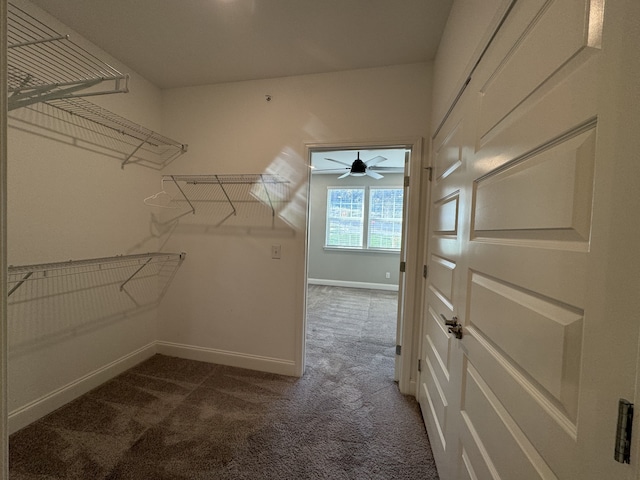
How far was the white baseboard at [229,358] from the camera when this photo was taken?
233 cm

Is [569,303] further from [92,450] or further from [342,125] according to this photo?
[92,450]

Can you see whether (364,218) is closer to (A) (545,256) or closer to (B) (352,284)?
(B) (352,284)

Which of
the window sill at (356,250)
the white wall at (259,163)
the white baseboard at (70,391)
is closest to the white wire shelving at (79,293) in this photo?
the white wall at (259,163)

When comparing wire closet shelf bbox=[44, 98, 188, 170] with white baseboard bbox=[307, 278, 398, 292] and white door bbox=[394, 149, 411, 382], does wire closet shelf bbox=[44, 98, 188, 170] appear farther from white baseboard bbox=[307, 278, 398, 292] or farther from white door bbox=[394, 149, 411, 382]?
white baseboard bbox=[307, 278, 398, 292]

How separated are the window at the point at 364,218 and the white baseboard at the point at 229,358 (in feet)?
12.8

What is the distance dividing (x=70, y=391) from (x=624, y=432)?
9.57ft

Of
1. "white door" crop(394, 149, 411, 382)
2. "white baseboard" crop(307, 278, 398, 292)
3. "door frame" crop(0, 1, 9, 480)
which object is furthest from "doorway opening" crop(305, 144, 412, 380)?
"door frame" crop(0, 1, 9, 480)

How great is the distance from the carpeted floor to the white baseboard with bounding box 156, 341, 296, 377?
0.06 m

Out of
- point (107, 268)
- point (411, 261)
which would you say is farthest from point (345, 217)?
point (107, 268)

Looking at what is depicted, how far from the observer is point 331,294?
17.3 ft

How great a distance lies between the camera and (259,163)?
233 cm

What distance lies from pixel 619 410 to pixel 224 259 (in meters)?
2.49

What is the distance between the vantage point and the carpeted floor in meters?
1.42

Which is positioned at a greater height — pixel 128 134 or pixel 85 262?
pixel 128 134
